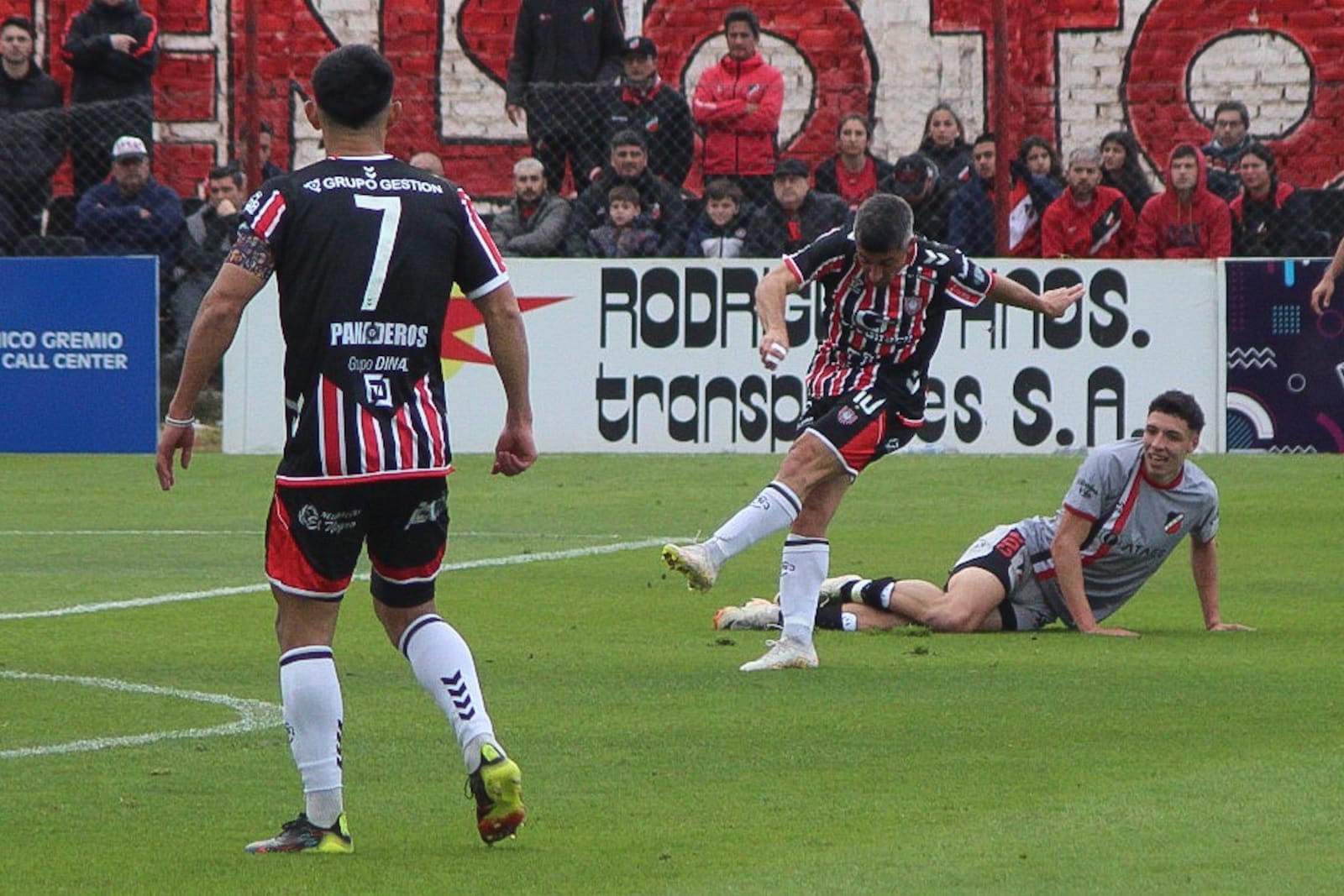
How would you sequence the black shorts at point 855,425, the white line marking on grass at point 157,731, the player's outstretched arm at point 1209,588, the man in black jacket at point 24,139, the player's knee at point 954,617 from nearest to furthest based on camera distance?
the white line marking on grass at point 157,731 → the black shorts at point 855,425 → the player's outstretched arm at point 1209,588 → the player's knee at point 954,617 → the man in black jacket at point 24,139

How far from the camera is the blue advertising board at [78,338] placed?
18969 millimetres

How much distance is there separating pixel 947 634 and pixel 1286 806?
4.22 meters

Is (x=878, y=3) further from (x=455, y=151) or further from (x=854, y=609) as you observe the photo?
(x=854, y=609)

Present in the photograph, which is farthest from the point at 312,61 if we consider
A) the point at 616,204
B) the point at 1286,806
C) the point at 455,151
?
the point at 1286,806

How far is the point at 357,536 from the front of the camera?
5.89 meters

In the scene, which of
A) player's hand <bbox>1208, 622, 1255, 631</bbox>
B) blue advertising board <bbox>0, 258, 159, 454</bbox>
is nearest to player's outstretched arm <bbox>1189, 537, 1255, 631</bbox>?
player's hand <bbox>1208, 622, 1255, 631</bbox>

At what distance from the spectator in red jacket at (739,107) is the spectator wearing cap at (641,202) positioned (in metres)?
0.94

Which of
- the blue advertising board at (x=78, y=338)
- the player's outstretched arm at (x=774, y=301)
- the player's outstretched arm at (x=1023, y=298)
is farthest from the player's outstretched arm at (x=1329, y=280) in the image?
the blue advertising board at (x=78, y=338)

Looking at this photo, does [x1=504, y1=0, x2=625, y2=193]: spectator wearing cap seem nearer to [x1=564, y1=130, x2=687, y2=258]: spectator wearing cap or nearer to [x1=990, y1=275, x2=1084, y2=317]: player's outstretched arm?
[x1=564, y1=130, x2=687, y2=258]: spectator wearing cap

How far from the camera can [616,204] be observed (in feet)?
62.5

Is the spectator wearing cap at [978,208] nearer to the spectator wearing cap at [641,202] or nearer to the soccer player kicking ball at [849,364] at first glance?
the spectator wearing cap at [641,202]

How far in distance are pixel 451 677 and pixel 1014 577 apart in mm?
4931

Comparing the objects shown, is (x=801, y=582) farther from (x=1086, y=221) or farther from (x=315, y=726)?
(x=1086, y=221)

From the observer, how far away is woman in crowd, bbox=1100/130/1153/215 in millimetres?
19547
